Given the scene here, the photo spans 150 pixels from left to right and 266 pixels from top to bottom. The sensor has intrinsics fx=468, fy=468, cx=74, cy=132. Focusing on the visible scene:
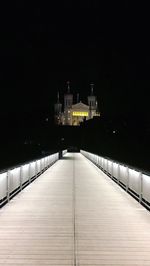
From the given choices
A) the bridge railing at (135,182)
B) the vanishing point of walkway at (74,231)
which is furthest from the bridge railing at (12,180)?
the bridge railing at (135,182)

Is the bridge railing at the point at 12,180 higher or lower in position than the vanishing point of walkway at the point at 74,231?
higher

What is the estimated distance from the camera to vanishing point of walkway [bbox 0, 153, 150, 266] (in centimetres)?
761

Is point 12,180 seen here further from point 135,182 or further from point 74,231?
point 74,231

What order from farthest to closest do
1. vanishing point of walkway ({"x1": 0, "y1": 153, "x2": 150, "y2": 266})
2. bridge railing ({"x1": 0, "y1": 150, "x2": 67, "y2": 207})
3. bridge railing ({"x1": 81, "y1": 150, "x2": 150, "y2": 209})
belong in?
bridge railing ({"x1": 0, "y1": 150, "x2": 67, "y2": 207}), bridge railing ({"x1": 81, "y1": 150, "x2": 150, "y2": 209}), vanishing point of walkway ({"x1": 0, "y1": 153, "x2": 150, "y2": 266})

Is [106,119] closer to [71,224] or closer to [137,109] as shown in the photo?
[137,109]

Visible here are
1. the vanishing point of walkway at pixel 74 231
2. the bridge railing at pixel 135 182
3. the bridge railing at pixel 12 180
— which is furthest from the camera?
the bridge railing at pixel 12 180

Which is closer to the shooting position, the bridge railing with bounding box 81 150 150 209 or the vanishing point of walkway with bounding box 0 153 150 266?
the vanishing point of walkway with bounding box 0 153 150 266

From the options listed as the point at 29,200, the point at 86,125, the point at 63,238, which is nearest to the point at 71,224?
the point at 63,238

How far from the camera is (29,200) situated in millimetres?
15719

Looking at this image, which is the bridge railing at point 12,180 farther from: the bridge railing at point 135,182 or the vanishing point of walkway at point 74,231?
the bridge railing at point 135,182

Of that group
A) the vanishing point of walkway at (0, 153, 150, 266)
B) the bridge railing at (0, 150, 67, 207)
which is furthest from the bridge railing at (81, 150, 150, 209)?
the bridge railing at (0, 150, 67, 207)

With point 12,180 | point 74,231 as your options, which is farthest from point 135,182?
point 74,231

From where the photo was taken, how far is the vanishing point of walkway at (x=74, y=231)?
761 cm

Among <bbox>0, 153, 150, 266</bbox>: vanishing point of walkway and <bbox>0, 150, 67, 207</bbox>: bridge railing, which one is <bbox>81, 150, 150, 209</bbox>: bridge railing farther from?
<bbox>0, 150, 67, 207</bbox>: bridge railing
